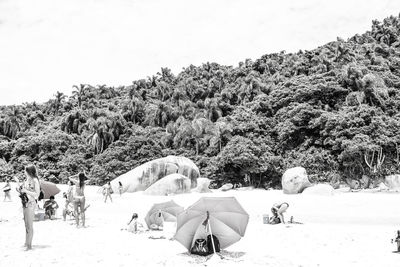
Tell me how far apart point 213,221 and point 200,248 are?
25.0 inches

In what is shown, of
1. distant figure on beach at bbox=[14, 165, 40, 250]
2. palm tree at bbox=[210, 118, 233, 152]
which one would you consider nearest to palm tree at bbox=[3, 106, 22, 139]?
palm tree at bbox=[210, 118, 233, 152]

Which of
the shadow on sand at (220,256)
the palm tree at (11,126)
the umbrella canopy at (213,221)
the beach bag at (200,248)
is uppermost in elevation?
the palm tree at (11,126)

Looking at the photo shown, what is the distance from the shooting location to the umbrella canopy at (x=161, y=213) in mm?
12922

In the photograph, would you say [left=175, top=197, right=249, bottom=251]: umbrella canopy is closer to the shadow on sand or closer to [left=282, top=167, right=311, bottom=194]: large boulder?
the shadow on sand

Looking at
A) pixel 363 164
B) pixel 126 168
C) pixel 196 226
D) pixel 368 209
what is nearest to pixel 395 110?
pixel 363 164

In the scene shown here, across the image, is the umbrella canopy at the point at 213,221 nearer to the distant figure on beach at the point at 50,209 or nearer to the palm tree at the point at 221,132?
the distant figure on beach at the point at 50,209

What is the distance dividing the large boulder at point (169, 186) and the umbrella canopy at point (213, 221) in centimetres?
1913

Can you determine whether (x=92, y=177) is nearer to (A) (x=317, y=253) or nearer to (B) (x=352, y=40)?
(A) (x=317, y=253)

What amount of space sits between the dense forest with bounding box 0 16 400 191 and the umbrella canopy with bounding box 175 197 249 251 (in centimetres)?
2509

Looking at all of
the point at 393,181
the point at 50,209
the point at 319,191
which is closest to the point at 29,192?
the point at 50,209

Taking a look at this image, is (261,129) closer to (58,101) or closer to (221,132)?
(221,132)

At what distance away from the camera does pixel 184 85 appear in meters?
64.9

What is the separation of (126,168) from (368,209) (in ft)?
90.5

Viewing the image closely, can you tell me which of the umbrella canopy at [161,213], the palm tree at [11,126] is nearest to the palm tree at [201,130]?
the umbrella canopy at [161,213]
